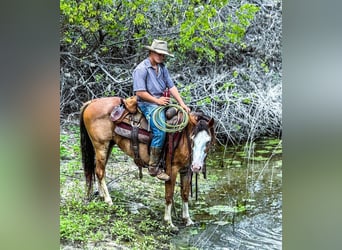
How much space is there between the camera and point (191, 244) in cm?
254

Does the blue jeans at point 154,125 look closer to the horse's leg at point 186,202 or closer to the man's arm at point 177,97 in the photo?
the man's arm at point 177,97

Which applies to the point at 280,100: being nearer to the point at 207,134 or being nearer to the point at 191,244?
the point at 207,134

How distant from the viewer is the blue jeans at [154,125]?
256cm

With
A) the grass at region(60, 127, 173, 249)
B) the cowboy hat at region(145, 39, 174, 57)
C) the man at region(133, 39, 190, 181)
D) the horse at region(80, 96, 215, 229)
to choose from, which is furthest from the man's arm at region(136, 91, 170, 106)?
the grass at region(60, 127, 173, 249)

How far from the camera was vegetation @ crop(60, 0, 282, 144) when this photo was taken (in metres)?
2.48

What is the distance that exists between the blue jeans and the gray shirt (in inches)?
3.3

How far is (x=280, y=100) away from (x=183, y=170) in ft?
2.29

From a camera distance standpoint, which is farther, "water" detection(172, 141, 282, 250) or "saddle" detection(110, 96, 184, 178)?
"saddle" detection(110, 96, 184, 178)

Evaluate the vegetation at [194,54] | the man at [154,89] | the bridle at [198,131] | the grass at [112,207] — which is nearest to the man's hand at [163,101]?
the man at [154,89]

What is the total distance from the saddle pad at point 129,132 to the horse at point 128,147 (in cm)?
2

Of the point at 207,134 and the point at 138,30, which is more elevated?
the point at 138,30

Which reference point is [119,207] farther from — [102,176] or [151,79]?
[151,79]

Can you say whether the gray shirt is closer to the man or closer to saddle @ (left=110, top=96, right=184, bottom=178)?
the man
